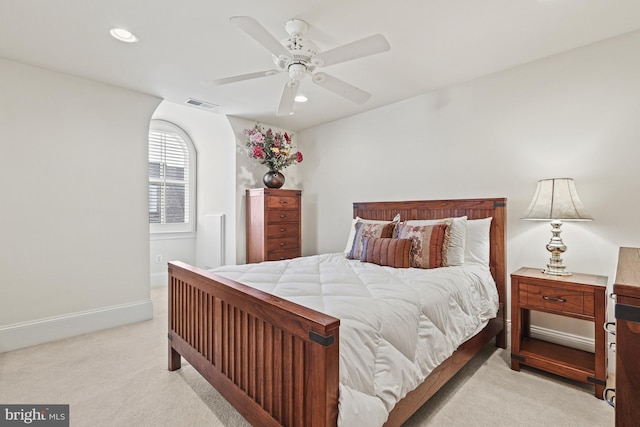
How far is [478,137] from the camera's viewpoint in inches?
116

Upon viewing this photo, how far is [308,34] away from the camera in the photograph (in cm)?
218

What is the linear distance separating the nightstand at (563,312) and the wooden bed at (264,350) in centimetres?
27

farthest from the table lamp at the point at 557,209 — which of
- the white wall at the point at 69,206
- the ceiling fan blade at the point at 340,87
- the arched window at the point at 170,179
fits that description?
the arched window at the point at 170,179

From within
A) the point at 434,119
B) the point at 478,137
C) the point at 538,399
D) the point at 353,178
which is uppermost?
the point at 434,119

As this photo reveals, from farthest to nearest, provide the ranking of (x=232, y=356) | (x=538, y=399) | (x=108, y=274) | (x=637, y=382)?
(x=108, y=274) → (x=538, y=399) → (x=232, y=356) → (x=637, y=382)

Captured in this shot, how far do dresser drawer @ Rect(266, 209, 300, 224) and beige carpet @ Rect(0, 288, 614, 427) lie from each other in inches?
73.1

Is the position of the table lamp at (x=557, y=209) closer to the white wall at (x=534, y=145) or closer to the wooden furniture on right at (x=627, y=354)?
the white wall at (x=534, y=145)

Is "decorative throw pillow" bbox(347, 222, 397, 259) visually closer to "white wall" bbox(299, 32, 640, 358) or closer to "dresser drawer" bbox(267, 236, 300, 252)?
"white wall" bbox(299, 32, 640, 358)

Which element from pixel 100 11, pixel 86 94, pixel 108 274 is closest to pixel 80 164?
pixel 86 94

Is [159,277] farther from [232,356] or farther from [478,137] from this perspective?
[478,137]

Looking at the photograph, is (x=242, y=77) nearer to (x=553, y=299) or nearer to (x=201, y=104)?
(x=201, y=104)

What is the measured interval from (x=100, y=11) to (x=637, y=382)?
3035mm

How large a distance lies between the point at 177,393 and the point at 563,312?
2635 mm

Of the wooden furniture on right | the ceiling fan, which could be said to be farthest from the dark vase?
the wooden furniture on right
